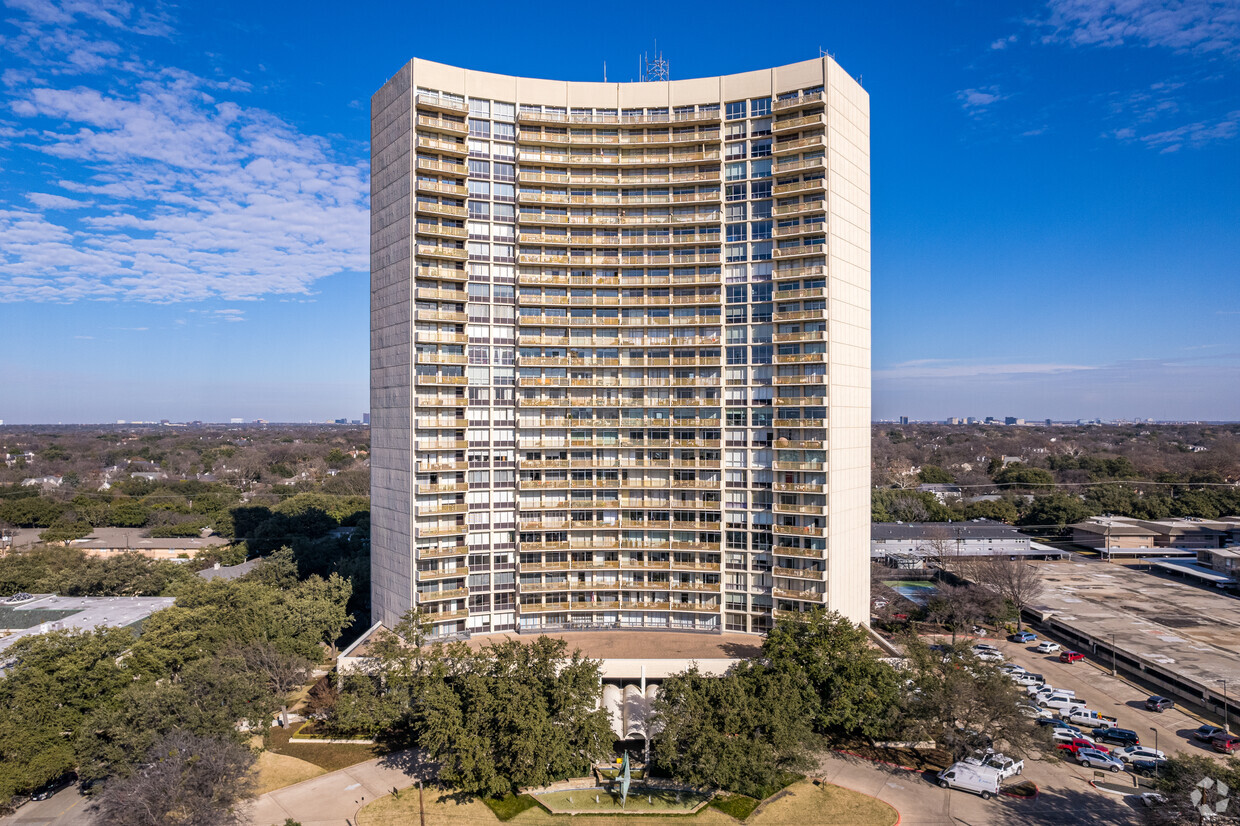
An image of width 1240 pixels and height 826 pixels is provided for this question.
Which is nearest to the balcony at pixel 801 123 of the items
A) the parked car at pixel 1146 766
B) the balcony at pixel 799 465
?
the balcony at pixel 799 465

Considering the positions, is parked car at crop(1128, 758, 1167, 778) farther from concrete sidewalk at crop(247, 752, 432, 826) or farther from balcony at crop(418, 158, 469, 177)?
balcony at crop(418, 158, 469, 177)

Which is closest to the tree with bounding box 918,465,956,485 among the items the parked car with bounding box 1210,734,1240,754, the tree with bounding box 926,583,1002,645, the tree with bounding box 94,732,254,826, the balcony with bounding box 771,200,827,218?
the tree with bounding box 926,583,1002,645

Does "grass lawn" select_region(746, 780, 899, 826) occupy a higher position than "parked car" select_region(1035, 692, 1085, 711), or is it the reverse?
"parked car" select_region(1035, 692, 1085, 711)

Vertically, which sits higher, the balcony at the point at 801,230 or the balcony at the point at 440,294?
the balcony at the point at 801,230

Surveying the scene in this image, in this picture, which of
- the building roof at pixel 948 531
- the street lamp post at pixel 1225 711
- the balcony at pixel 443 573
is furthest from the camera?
the building roof at pixel 948 531

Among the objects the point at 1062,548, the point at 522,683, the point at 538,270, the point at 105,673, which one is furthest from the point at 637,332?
the point at 1062,548

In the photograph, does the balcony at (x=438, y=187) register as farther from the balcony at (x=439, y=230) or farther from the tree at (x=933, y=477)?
the tree at (x=933, y=477)
